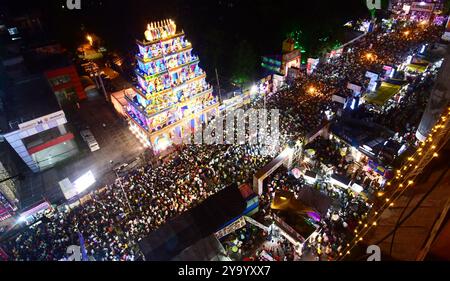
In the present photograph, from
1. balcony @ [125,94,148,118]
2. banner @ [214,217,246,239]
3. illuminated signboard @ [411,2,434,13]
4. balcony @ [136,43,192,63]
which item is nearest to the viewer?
banner @ [214,217,246,239]

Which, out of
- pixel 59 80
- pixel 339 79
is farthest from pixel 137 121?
pixel 339 79

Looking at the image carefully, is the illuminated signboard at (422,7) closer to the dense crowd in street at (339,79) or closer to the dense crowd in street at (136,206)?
the dense crowd in street at (339,79)

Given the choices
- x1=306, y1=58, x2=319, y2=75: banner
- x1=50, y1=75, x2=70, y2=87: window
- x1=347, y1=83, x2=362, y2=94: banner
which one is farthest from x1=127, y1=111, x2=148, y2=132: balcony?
x1=306, y1=58, x2=319, y2=75: banner

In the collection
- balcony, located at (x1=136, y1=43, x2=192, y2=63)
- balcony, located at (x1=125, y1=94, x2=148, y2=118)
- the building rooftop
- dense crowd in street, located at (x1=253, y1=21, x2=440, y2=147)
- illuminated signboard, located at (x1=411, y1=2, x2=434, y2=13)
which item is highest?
balcony, located at (x1=136, y1=43, x2=192, y2=63)

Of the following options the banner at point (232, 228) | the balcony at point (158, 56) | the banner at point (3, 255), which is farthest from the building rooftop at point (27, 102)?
the banner at point (232, 228)

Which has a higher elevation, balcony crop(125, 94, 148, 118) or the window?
the window

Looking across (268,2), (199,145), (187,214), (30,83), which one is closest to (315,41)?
(268,2)

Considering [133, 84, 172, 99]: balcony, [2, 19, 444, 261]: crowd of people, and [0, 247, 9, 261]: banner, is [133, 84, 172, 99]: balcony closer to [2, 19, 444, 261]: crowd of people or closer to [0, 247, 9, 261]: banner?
[2, 19, 444, 261]: crowd of people

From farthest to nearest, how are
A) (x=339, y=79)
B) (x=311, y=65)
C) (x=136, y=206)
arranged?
(x=311, y=65) < (x=339, y=79) < (x=136, y=206)

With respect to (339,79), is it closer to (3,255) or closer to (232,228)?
(232,228)
